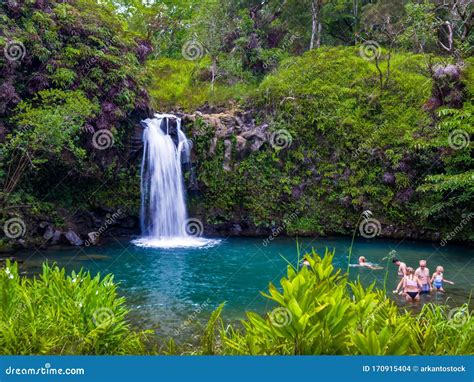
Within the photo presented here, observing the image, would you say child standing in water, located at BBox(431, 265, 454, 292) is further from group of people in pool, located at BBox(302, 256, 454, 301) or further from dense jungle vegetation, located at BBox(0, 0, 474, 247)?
dense jungle vegetation, located at BBox(0, 0, 474, 247)

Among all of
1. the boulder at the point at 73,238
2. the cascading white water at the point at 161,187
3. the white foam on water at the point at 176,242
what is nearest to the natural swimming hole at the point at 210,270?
the white foam on water at the point at 176,242

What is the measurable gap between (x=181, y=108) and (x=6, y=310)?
22044mm

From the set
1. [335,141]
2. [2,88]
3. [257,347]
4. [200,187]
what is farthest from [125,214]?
[257,347]

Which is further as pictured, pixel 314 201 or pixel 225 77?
pixel 225 77

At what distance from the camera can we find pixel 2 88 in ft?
54.1

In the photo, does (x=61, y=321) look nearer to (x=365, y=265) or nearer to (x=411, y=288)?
(x=411, y=288)

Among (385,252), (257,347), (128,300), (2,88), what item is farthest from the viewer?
(385,252)

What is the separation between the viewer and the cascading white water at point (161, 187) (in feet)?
70.0

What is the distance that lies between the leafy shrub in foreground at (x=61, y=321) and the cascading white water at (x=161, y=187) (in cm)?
1521

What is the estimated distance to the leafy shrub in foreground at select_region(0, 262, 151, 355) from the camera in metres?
4.80

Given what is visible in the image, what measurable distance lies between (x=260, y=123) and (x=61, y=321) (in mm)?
19423

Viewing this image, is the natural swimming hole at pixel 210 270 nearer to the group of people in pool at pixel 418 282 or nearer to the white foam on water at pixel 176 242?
the group of people in pool at pixel 418 282

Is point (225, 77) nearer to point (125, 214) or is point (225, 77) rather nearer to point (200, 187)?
point (200, 187)

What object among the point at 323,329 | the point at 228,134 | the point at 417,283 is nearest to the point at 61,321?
the point at 323,329
